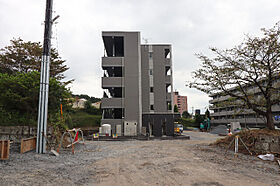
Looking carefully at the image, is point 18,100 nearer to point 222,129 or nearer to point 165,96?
point 165,96

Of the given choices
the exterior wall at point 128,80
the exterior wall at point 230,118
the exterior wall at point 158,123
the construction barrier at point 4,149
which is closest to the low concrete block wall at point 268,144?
the construction barrier at point 4,149

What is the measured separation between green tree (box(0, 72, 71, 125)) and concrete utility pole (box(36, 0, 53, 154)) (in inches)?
51.0

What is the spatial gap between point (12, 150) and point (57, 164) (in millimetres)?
3717

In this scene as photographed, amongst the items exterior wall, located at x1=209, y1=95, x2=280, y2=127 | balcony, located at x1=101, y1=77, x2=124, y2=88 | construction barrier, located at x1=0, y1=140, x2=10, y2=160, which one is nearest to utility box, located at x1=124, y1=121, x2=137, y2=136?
balcony, located at x1=101, y1=77, x2=124, y2=88

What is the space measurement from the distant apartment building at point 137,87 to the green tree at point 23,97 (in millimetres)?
13285

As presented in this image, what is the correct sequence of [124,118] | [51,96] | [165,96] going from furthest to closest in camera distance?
[165,96], [124,118], [51,96]

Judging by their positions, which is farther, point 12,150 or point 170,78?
point 170,78

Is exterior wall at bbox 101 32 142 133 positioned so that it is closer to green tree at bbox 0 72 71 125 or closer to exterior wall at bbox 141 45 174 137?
exterior wall at bbox 141 45 174 137

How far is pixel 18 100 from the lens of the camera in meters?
10.3

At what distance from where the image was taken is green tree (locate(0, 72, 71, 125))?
10445 millimetres

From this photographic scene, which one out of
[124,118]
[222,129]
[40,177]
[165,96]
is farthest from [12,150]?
[222,129]

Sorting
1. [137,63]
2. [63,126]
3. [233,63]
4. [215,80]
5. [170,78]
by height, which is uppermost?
[137,63]

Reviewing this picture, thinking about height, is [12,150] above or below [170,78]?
below

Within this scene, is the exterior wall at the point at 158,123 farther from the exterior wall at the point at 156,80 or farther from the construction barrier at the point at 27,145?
the construction barrier at the point at 27,145
